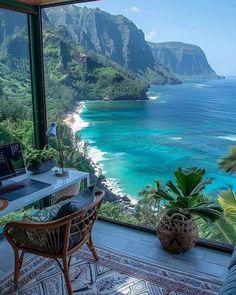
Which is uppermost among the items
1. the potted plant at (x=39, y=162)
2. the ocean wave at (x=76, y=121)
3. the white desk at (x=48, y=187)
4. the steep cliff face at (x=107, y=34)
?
the steep cliff face at (x=107, y=34)

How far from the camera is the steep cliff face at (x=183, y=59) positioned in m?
3.21

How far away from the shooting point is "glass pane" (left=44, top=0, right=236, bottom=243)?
3008 millimetres

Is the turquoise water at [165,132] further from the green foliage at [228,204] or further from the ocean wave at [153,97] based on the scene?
the green foliage at [228,204]

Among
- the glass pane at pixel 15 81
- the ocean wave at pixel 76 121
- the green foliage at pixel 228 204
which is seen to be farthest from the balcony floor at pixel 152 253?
the ocean wave at pixel 76 121

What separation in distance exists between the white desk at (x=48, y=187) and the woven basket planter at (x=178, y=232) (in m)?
0.94

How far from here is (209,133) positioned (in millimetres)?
3146

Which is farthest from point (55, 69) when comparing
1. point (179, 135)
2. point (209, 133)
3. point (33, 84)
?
point (209, 133)

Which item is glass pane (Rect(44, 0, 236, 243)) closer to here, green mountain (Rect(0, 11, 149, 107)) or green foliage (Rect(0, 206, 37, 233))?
green mountain (Rect(0, 11, 149, 107))

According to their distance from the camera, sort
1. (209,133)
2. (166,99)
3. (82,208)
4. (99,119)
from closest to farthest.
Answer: (82,208) → (209,133) → (166,99) → (99,119)

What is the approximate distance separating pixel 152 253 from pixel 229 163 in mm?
1111

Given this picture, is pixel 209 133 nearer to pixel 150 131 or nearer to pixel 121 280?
pixel 150 131

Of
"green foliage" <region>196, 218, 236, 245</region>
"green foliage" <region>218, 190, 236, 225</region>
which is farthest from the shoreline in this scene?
"green foliage" <region>218, 190, 236, 225</region>

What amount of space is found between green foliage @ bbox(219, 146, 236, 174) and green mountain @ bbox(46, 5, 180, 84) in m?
1.27

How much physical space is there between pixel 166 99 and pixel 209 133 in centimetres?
65
